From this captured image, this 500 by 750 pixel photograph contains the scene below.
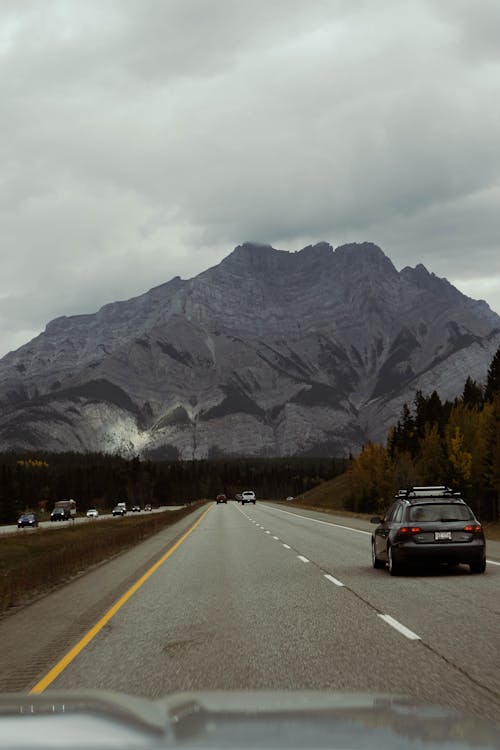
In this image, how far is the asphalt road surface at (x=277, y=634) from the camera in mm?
7395

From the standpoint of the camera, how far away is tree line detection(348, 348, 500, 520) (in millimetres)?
85250

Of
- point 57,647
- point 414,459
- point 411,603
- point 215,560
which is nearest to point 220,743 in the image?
point 57,647

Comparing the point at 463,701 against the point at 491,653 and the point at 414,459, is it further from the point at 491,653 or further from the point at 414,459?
the point at 414,459

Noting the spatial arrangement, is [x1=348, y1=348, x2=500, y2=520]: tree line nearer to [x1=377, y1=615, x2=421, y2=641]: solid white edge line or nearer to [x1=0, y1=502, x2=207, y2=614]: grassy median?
[x1=0, y1=502, x2=207, y2=614]: grassy median

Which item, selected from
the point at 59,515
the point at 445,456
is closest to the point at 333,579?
the point at 59,515

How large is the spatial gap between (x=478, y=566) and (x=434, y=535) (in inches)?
55.1

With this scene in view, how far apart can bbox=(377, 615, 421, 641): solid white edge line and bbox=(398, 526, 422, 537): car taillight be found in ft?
16.7

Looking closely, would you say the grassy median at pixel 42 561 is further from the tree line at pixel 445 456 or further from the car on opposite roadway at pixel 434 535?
the tree line at pixel 445 456

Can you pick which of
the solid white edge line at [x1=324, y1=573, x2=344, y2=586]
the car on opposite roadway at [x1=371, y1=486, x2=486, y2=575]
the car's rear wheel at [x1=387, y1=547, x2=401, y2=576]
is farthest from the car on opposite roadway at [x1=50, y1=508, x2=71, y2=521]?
the car on opposite roadway at [x1=371, y1=486, x2=486, y2=575]

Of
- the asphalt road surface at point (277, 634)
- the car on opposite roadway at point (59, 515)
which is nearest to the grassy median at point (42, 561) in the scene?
the asphalt road surface at point (277, 634)

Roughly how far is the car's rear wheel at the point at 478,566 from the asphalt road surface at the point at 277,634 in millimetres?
248

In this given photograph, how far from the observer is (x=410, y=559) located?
643 inches

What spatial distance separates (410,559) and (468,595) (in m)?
2.80

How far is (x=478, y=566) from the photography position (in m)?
16.9
